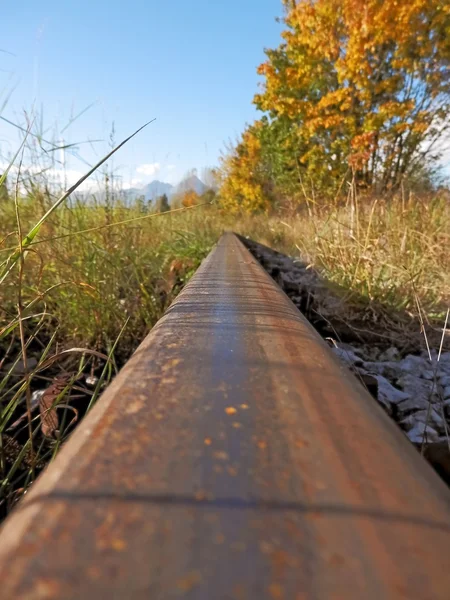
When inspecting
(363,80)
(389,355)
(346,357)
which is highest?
(363,80)

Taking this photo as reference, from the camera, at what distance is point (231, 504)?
0.32 metres

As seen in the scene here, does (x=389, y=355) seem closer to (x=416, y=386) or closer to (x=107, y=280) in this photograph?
(x=416, y=386)

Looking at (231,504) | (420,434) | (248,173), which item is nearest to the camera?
(231,504)

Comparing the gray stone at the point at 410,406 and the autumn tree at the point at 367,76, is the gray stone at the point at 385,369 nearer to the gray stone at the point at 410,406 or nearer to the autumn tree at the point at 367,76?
the gray stone at the point at 410,406

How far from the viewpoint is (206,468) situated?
367mm

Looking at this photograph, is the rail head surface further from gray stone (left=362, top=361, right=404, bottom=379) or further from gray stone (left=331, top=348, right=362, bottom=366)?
gray stone (left=362, top=361, right=404, bottom=379)

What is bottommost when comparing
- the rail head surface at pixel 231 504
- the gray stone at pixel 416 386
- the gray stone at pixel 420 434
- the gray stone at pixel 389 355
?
the gray stone at pixel 389 355

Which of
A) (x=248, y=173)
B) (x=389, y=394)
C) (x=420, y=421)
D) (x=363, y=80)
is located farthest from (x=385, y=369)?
(x=248, y=173)

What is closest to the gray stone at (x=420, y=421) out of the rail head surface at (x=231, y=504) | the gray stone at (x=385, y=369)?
the gray stone at (x=385, y=369)

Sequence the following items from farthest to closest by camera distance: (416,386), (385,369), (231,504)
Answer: (385,369) → (416,386) → (231,504)

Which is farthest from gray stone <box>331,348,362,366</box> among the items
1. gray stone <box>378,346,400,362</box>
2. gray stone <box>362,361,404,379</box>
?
gray stone <box>378,346,400,362</box>

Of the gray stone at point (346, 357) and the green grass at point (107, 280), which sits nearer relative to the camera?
the gray stone at point (346, 357)

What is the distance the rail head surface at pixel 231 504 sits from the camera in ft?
0.86

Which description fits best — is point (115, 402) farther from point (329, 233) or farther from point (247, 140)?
point (247, 140)
